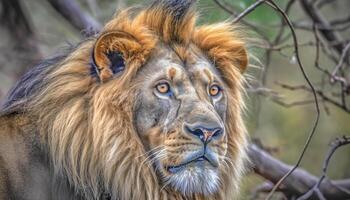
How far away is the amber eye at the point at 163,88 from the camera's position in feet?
13.9

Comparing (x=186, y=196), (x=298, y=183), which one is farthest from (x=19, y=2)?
(x=186, y=196)

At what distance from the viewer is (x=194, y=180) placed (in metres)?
4.10

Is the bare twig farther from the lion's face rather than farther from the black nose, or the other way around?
the black nose

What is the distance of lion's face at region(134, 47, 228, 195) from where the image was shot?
4.03 metres

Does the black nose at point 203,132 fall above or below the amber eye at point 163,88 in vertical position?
below

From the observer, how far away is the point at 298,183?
539 centimetres

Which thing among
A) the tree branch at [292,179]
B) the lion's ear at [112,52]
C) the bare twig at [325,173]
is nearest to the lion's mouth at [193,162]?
the lion's ear at [112,52]

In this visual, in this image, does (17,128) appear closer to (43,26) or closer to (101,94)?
(101,94)

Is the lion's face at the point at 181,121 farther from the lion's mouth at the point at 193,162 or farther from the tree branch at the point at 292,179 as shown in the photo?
the tree branch at the point at 292,179

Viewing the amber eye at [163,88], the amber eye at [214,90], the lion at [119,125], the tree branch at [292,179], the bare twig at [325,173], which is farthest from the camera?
the tree branch at [292,179]

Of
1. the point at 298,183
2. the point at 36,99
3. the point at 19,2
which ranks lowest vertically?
the point at 298,183

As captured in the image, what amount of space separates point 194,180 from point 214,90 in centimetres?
53

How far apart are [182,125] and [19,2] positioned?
3555mm

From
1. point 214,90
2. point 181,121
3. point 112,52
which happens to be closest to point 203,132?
point 181,121
